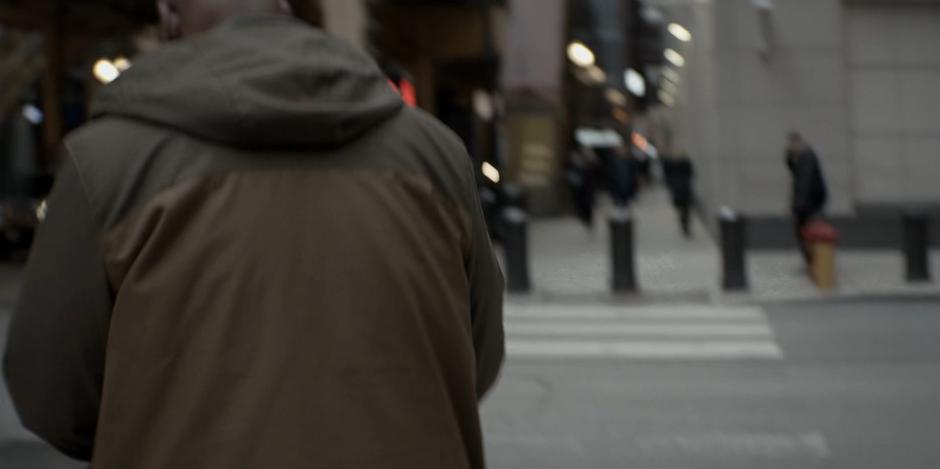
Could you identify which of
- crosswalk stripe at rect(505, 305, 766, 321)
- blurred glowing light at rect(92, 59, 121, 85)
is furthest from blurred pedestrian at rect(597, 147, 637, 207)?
crosswalk stripe at rect(505, 305, 766, 321)

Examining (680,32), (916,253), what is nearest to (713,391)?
(916,253)

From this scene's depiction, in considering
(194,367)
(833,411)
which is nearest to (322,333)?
(194,367)

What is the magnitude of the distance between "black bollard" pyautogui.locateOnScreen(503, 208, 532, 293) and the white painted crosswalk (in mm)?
796

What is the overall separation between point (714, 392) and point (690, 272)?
8.61 m

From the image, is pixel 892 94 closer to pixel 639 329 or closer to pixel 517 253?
pixel 517 253

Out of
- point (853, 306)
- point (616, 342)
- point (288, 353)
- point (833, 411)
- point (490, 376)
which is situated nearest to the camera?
point (288, 353)

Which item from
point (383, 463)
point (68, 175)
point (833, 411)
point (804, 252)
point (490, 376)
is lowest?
point (804, 252)

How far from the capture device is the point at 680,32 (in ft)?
100.0

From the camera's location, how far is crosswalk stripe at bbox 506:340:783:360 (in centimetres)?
1120

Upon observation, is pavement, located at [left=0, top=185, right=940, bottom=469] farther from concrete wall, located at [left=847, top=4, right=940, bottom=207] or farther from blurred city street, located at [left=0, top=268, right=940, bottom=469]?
concrete wall, located at [left=847, top=4, right=940, bottom=207]

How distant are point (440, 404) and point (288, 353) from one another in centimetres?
25

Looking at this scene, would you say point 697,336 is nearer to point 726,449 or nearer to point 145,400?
point 726,449

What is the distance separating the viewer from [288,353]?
6.33ft

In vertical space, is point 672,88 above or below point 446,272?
below
